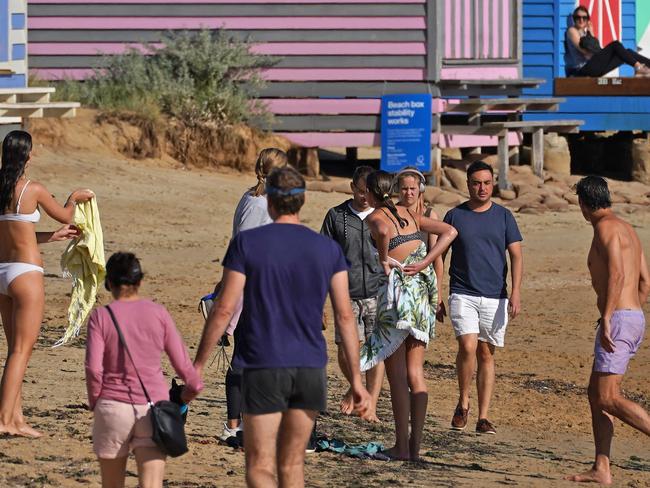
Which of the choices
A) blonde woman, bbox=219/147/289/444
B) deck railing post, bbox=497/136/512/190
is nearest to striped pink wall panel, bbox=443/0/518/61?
deck railing post, bbox=497/136/512/190

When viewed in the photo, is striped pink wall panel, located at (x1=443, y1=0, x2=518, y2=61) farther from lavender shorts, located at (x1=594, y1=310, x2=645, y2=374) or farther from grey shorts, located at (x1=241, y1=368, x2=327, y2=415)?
grey shorts, located at (x1=241, y1=368, x2=327, y2=415)

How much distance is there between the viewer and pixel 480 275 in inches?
338

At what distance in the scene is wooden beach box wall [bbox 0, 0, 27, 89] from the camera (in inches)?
635

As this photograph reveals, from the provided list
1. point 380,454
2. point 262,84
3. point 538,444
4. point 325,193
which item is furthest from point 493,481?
point 262,84

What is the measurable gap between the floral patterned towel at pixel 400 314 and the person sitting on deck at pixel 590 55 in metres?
15.6

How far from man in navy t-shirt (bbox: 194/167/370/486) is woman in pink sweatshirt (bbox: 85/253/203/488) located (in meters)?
0.27

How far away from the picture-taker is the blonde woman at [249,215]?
718cm

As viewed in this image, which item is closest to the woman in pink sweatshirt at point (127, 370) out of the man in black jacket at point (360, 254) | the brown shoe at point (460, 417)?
the man in black jacket at point (360, 254)

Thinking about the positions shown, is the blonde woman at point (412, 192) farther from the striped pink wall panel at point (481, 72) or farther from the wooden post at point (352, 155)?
the wooden post at point (352, 155)

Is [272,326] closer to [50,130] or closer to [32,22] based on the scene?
[50,130]

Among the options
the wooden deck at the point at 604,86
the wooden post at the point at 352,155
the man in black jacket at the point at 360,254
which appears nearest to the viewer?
the man in black jacket at the point at 360,254

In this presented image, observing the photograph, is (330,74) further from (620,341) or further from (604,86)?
(620,341)

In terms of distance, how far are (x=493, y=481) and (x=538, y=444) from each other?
56.3 inches

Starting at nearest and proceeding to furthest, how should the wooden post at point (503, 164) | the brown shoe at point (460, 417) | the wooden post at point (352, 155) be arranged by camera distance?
1. the brown shoe at point (460, 417)
2. the wooden post at point (503, 164)
3. the wooden post at point (352, 155)
